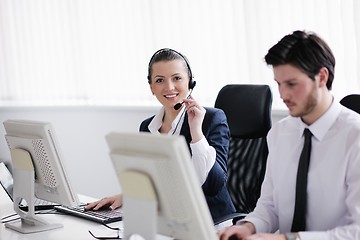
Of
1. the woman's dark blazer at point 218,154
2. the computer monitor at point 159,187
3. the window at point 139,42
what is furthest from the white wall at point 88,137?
the computer monitor at point 159,187

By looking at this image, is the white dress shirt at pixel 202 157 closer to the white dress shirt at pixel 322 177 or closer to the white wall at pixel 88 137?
the white dress shirt at pixel 322 177

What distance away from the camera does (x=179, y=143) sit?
62.3 inches

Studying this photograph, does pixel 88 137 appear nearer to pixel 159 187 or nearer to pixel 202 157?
pixel 202 157

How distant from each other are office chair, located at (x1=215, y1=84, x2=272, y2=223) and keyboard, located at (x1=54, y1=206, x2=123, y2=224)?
1.74 feet

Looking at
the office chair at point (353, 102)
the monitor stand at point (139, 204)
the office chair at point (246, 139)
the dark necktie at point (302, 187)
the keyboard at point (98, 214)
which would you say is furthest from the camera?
the office chair at point (246, 139)

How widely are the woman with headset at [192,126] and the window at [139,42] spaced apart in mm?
843

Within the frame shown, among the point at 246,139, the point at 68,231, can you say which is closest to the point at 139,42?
the point at 246,139

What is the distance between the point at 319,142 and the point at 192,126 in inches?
28.6

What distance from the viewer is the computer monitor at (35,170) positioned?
2.31 m

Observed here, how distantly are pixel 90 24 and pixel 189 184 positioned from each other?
3292 mm

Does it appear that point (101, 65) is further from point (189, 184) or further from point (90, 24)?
point (189, 184)

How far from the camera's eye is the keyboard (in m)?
2.42

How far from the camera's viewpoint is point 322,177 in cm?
192

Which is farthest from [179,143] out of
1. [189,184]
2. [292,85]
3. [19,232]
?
[19,232]
